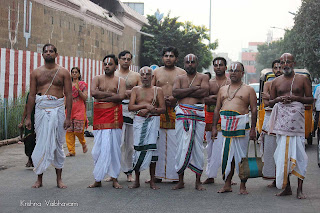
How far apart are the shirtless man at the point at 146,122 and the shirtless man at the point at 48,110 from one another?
102cm

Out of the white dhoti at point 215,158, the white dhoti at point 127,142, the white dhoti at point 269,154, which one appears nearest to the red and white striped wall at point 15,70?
the white dhoti at point 127,142

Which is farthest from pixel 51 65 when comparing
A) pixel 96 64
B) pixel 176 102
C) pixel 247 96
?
pixel 96 64

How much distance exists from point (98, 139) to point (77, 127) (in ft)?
12.3

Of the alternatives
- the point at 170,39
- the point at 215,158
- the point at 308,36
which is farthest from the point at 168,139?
the point at 170,39

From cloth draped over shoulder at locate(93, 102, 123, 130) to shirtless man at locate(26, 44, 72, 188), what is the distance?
45cm

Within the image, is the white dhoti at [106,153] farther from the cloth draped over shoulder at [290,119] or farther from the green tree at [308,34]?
the green tree at [308,34]

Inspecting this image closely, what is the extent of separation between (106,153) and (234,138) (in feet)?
6.14

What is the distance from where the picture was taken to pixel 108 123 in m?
8.36

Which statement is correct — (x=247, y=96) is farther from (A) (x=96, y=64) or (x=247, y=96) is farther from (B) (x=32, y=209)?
(A) (x=96, y=64)

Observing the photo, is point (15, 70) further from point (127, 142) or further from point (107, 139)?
point (107, 139)

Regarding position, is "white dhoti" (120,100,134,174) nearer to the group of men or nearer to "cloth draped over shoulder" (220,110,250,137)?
the group of men

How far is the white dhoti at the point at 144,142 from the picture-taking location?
820 centimetres

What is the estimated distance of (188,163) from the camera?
819cm

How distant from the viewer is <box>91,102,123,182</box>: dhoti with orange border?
27.0 feet
